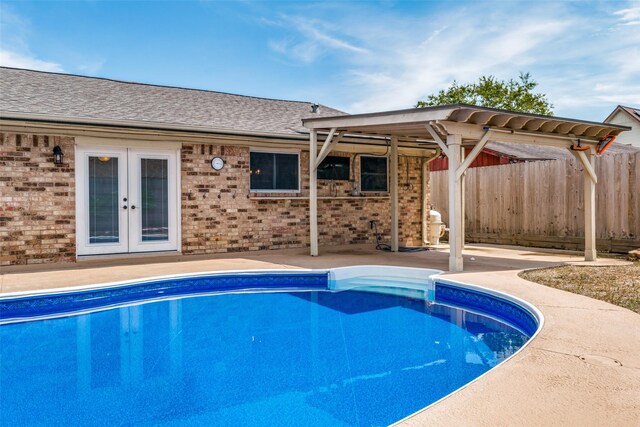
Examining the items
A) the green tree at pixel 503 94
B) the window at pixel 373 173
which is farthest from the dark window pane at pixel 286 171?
the green tree at pixel 503 94

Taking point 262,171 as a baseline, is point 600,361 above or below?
below

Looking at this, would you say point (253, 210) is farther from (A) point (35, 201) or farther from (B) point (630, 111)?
(B) point (630, 111)

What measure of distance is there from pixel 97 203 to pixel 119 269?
148 cm

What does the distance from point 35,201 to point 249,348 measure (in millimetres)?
5331

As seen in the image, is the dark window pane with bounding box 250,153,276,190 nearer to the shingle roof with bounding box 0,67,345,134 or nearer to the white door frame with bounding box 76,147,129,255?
the shingle roof with bounding box 0,67,345,134

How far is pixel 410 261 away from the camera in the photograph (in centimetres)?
864

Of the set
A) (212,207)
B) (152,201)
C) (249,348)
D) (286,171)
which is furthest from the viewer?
(286,171)

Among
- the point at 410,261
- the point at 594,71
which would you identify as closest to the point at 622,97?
the point at 594,71

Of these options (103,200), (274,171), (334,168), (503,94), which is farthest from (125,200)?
(503,94)

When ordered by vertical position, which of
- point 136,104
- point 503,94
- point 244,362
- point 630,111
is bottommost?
point 244,362

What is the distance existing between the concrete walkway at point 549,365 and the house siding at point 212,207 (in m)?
0.70

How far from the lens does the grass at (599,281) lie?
5.36 meters

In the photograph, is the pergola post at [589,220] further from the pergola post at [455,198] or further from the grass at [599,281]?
the pergola post at [455,198]

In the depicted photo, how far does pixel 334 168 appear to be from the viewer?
1065 cm
